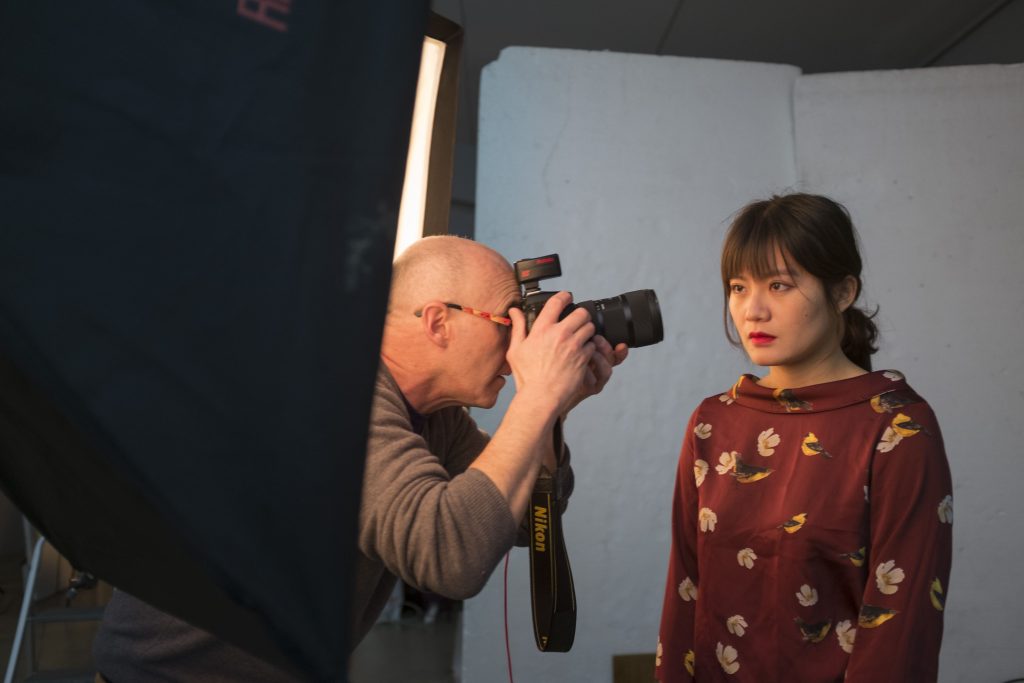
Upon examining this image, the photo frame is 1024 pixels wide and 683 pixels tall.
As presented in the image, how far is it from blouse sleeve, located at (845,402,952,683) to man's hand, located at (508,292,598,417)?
0.45 metres

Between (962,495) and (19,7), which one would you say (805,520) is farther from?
(962,495)

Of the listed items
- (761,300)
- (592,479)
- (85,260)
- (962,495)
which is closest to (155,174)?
(85,260)

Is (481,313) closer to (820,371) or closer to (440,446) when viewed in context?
(440,446)

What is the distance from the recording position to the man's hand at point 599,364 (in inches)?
35.9

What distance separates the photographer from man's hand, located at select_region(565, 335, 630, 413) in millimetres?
912

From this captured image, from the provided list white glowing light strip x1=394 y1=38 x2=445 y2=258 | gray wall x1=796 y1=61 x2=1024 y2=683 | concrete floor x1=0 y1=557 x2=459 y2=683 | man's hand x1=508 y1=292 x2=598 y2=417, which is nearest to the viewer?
man's hand x1=508 y1=292 x2=598 y2=417

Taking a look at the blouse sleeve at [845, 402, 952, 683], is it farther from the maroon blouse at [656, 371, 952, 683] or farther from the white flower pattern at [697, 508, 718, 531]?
the white flower pattern at [697, 508, 718, 531]

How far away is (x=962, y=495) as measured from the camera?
217 centimetres

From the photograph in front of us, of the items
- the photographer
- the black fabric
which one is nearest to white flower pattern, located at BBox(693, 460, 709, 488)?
the photographer

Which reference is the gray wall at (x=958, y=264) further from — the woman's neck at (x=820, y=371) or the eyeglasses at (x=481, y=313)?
the eyeglasses at (x=481, y=313)

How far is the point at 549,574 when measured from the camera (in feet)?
3.10

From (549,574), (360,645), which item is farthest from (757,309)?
(360,645)

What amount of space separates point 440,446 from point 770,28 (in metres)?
2.67

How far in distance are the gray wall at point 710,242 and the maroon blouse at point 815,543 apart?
106 centimetres
